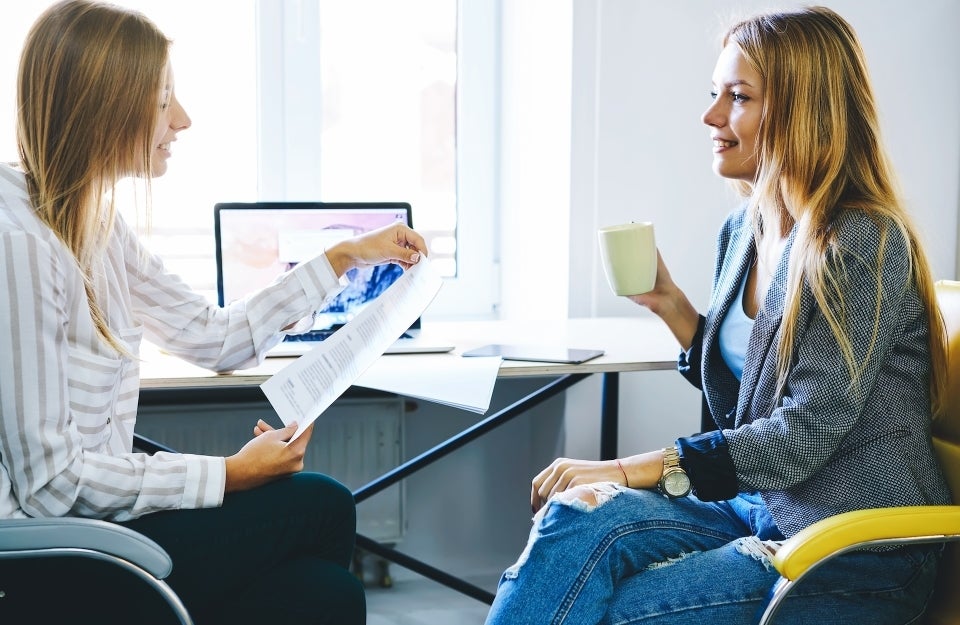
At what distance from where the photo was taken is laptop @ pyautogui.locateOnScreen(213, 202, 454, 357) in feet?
5.97

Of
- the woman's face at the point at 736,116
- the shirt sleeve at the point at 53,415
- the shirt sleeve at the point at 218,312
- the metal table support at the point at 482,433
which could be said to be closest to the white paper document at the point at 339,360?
the shirt sleeve at the point at 53,415

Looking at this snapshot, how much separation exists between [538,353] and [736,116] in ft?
1.75

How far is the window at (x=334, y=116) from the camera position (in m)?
2.23

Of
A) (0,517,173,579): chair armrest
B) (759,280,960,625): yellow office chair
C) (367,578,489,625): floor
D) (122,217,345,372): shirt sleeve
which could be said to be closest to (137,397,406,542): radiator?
(367,578,489,625): floor

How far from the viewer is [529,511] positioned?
2379 mm

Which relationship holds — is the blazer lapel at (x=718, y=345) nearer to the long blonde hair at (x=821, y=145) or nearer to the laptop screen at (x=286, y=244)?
the long blonde hair at (x=821, y=145)

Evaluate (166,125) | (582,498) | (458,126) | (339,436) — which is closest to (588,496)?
(582,498)

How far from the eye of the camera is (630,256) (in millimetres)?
1421

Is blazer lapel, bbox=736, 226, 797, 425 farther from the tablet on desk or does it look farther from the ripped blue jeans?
the tablet on desk

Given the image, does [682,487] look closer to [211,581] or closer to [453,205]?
[211,581]

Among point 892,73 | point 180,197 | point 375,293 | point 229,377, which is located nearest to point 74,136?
point 229,377

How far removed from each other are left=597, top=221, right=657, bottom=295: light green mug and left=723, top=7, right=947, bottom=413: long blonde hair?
0.22m

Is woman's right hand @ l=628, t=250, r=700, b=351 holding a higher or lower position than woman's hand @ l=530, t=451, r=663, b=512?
higher

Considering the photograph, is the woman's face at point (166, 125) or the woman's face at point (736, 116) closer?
the woman's face at point (166, 125)
